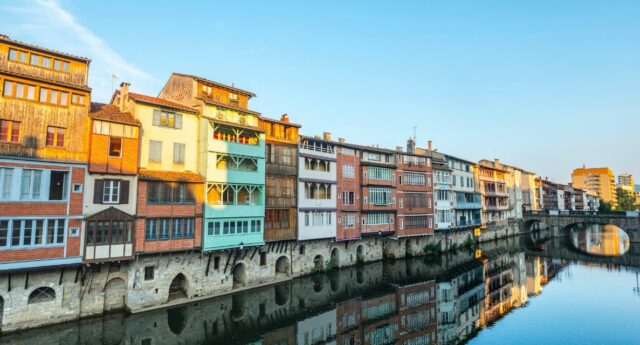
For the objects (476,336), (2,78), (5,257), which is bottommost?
(476,336)

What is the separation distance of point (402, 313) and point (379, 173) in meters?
24.4

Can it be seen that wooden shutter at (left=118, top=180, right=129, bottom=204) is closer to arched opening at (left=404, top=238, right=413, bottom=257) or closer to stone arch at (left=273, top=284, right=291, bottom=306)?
stone arch at (left=273, top=284, right=291, bottom=306)

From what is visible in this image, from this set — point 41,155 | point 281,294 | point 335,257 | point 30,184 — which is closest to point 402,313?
point 281,294

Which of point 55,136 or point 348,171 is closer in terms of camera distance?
point 55,136

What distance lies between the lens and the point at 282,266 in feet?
138

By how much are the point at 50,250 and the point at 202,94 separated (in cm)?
1854

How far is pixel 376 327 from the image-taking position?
29.0 meters

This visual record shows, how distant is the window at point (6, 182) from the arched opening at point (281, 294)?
75.0 feet

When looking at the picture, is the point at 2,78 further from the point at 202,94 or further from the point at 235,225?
the point at 235,225

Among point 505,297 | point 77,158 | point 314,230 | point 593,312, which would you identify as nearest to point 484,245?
point 505,297

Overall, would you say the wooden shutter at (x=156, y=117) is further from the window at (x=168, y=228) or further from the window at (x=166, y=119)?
the window at (x=168, y=228)

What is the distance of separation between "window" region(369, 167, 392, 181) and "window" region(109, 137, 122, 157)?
33.7 m

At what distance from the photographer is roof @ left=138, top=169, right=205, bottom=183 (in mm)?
29156

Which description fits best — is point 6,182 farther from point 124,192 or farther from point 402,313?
point 402,313
